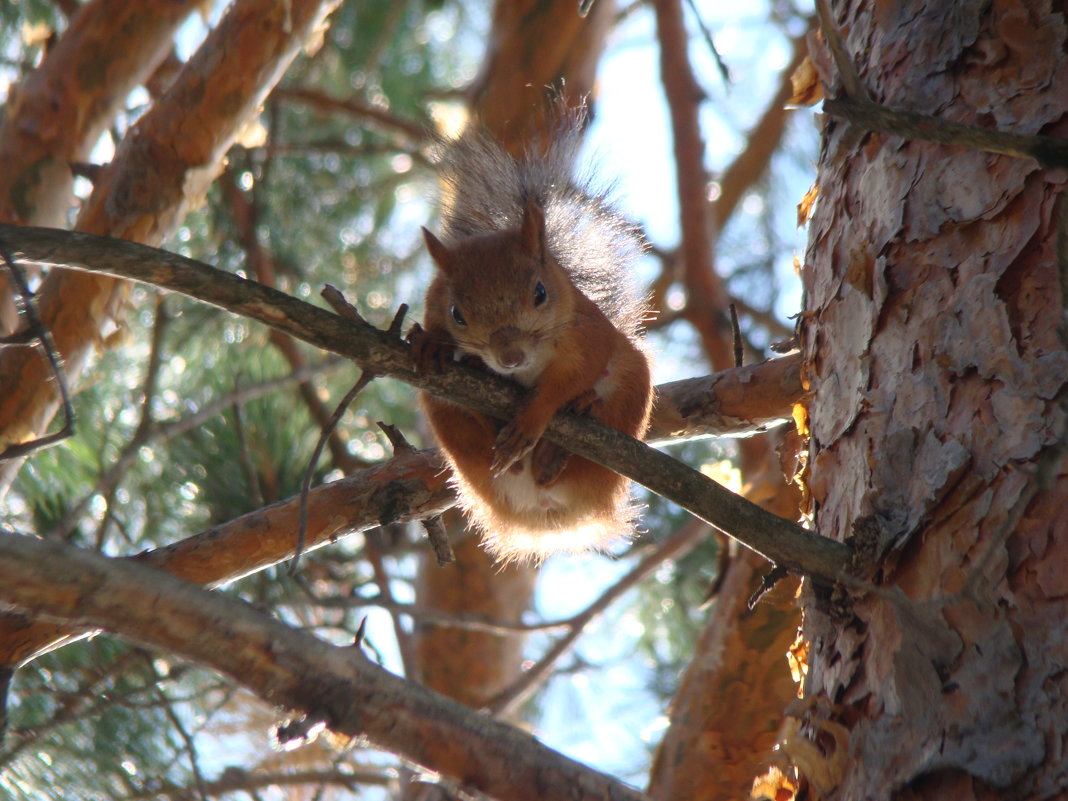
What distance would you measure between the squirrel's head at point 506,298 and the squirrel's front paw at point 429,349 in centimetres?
5

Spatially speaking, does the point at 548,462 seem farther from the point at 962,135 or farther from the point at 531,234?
the point at 962,135

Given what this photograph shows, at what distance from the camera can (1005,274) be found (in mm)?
1042

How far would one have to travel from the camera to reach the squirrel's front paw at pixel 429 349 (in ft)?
4.33

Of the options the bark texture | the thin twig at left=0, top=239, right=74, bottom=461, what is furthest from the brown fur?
the thin twig at left=0, top=239, right=74, bottom=461

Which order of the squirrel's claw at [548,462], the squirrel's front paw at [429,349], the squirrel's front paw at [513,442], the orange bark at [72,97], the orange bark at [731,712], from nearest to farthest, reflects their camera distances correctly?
the squirrel's front paw at [429,349] < the squirrel's front paw at [513,442] < the squirrel's claw at [548,462] < the orange bark at [731,712] < the orange bark at [72,97]

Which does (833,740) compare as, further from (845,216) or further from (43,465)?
(43,465)

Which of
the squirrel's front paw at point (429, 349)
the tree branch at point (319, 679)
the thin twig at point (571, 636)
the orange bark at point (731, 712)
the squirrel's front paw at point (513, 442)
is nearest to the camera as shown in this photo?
the tree branch at point (319, 679)

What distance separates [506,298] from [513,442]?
0.32m

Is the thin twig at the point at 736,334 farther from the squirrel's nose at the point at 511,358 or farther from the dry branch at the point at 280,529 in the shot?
the dry branch at the point at 280,529

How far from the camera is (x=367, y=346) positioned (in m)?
1.07

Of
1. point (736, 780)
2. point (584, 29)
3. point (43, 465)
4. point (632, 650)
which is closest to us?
point (736, 780)

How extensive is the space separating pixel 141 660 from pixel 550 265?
1065 millimetres

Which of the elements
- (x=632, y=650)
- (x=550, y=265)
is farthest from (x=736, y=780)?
(x=632, y=650)

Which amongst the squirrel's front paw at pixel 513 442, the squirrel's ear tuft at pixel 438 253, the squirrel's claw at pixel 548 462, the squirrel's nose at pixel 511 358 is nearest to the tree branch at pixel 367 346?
the squirrel's front paw at pixel 513 442
